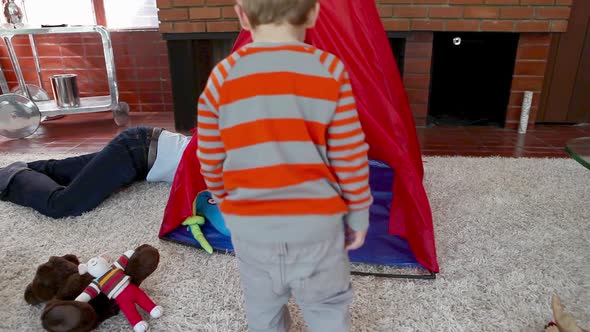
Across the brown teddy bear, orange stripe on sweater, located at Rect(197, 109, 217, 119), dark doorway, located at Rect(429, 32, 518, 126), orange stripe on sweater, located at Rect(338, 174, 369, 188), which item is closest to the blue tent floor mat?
the brown teddy bear

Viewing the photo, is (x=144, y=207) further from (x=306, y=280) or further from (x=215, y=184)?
(x=306, y=280)

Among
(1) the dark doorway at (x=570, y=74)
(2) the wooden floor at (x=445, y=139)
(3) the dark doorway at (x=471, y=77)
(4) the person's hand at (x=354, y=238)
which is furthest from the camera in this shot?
(3) the dark doorway at (x=471, y=77)

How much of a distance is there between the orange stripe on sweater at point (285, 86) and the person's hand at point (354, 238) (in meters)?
0.24

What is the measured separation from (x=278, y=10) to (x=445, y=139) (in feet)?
6.81

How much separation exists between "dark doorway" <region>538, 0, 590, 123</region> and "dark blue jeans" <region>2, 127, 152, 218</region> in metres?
2.43

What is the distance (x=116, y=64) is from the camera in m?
3.14

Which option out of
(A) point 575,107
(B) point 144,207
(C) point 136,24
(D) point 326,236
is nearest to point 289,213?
(D) point 326,236

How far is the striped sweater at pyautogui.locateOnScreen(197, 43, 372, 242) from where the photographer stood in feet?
2.01

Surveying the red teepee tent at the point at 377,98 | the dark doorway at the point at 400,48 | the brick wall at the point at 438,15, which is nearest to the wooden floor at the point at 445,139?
the dark doorway at the point at 400,48

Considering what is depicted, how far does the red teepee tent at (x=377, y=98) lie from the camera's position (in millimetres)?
1097

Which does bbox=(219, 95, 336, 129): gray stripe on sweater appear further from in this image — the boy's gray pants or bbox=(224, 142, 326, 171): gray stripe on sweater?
the boy's gray pants

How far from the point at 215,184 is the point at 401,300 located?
0.59m

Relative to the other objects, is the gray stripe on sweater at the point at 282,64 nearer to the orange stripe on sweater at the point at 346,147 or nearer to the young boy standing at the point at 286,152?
the young boy standing at the point at 286,152

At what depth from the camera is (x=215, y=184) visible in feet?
2.42
